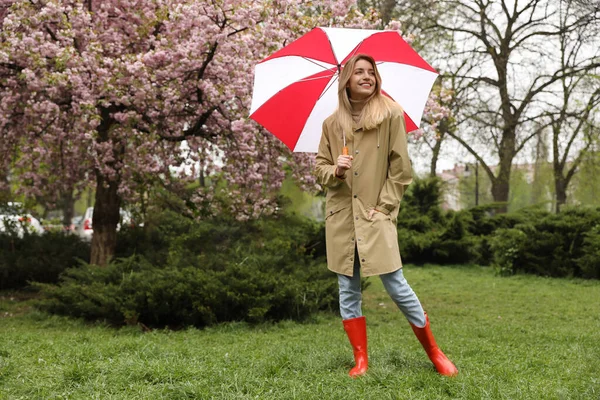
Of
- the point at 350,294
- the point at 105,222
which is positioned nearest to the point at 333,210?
the point at 350,294

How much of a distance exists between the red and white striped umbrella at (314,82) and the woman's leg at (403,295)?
1.07m

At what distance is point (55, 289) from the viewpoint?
21.9ft

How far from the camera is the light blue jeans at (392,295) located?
131 inches

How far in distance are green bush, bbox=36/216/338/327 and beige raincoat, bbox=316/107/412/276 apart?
286 centimetres

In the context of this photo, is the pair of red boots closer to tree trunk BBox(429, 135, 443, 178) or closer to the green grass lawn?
the green grass lawn

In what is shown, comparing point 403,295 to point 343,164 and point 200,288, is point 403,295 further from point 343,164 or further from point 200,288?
point 200,288

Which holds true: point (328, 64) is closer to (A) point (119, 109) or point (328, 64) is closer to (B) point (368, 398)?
(B) point (368, 398)

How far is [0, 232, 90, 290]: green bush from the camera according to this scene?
920 cm

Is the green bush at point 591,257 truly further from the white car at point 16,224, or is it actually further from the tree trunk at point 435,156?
the white car at point 16,224

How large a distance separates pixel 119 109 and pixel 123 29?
113 centimetres

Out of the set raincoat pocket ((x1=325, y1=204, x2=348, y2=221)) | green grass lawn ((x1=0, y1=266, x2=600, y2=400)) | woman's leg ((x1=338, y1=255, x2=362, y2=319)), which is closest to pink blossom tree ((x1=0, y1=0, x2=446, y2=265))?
green grass lawn ((x1=0, y1=266, x2=600, y2=400))

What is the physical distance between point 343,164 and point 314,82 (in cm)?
96

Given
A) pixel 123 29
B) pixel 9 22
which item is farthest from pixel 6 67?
pixel 123 29

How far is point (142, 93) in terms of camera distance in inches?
258
